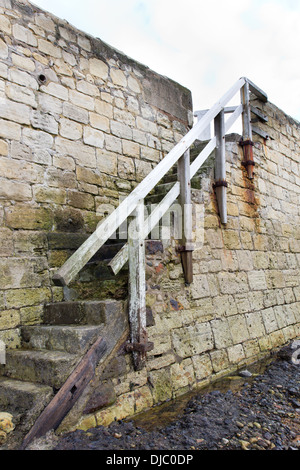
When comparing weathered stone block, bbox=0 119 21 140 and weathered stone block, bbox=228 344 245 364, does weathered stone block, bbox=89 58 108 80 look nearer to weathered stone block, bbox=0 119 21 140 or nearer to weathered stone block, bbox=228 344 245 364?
weathered stone block, bbox=0 119 21 140

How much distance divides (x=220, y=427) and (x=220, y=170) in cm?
274

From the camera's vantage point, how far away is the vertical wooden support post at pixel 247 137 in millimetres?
5145

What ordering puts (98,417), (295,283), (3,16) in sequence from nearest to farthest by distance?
(98,417) < (3,16) < (295,283)

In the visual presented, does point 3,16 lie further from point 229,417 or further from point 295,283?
point 295,283

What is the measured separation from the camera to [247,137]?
5.19m

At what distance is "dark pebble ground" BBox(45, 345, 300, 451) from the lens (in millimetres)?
2398

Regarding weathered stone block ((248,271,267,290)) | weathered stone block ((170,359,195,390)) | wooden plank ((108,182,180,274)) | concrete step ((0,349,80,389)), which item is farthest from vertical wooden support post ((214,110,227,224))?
concrete step ((0,349,80,389))

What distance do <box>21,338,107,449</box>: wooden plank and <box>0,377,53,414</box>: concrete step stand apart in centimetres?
6

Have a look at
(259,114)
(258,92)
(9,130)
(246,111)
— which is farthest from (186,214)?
(258,92)

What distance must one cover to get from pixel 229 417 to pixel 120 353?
929 millimetres

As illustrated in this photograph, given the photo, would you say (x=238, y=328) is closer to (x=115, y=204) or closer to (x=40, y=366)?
(x=115, y=204)

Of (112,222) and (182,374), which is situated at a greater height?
(112,222)

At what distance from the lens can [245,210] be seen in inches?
198

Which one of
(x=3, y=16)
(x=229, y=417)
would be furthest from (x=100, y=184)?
(x=229, y=417)
